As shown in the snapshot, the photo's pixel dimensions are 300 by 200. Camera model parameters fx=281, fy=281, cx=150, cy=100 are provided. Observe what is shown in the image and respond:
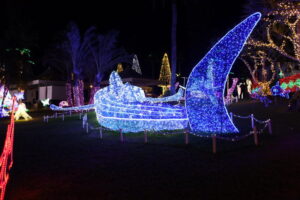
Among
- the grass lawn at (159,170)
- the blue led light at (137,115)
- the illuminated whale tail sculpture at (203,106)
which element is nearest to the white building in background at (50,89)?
the blue led light at (137,115)

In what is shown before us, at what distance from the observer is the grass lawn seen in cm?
477

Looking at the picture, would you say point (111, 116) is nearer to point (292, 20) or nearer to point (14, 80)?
point (292, 20)

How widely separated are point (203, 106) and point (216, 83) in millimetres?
910

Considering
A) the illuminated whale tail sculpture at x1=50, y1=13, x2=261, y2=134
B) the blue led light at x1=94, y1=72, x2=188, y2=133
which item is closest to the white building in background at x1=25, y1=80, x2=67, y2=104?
the blue led light at x1=94, y1=72, x2=188, y2=133

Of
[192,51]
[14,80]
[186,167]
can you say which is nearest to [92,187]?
[186,167]

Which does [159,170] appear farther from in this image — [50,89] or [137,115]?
[50,89]

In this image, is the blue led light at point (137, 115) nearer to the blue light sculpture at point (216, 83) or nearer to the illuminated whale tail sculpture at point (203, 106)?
the illuminated whale tail sculpture at point (203, 106)

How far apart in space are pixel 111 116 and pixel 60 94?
985 inches

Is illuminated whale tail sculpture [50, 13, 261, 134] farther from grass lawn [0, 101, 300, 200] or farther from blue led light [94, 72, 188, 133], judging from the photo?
grass lawn [0, 101, 300, 200]

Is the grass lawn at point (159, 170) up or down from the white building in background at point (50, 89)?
down

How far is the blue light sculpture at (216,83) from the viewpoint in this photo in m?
9.42

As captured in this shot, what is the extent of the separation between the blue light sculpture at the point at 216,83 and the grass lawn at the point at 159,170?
81 cm

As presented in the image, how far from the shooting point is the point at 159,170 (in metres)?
6.14

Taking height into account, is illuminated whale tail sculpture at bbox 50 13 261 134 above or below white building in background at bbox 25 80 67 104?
Result: below
